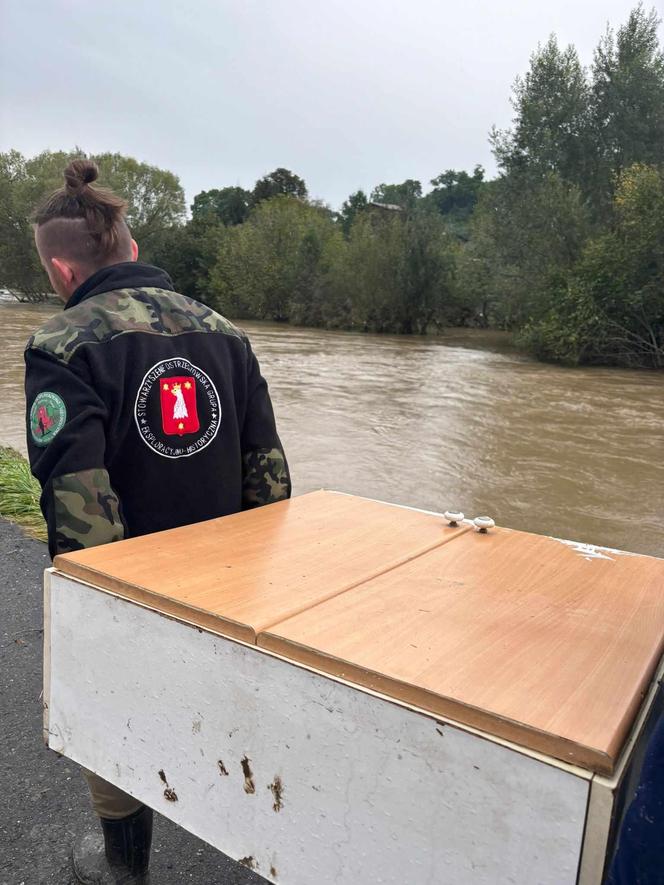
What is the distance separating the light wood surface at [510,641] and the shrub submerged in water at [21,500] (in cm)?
386

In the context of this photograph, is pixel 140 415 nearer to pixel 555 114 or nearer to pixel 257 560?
pixel 257 560

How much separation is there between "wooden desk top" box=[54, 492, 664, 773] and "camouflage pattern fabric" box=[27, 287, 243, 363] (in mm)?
504

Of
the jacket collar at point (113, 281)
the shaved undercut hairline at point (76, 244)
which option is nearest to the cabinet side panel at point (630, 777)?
the jacket collar at point (113, 281)

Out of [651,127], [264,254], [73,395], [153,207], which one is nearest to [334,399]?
[73,395]

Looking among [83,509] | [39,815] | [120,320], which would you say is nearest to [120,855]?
[39,815]

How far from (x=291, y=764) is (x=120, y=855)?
1.00 meters

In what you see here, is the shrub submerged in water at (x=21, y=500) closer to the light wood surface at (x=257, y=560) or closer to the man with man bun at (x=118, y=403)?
the man with man bun at (x=118, y=403)

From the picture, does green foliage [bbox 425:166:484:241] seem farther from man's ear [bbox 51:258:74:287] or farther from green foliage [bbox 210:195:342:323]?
man's ear [bbox 51:258:74:287]

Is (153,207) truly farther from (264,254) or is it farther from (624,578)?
(624,578)

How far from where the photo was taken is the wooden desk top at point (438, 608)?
41.0 inches

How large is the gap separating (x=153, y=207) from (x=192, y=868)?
48.8 m

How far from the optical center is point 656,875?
91cm

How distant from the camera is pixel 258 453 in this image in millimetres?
2197

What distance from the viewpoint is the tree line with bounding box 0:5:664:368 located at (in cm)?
2222
